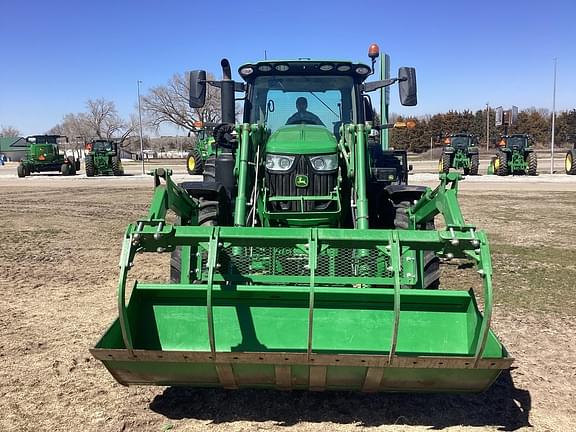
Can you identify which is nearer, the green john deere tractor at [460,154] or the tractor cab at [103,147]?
the green john deere tractor at [460,154]

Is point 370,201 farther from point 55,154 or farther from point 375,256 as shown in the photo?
point 55,154

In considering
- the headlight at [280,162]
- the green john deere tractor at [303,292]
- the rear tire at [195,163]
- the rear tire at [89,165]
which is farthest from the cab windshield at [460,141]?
the headlight at [280,162]

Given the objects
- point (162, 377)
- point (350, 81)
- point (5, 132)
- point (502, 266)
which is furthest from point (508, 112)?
point (5, 132)

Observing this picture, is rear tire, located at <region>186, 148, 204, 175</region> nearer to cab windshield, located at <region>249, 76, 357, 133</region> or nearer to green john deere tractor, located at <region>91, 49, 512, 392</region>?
cab windshield, located at <region>249, 76, 357, 133</region>

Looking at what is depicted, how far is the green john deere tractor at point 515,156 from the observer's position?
89.3ft

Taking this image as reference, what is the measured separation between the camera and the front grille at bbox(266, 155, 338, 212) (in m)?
5.00

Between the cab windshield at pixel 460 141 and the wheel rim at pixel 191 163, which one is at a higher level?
the cab windshield at pixel 460 141

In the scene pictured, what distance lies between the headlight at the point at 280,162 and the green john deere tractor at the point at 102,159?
26.7 m

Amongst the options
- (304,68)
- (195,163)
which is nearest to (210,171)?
(304,68)

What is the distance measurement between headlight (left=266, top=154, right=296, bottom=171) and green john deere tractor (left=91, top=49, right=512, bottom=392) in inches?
0.5

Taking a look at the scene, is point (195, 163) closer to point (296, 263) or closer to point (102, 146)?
point (102, 146)

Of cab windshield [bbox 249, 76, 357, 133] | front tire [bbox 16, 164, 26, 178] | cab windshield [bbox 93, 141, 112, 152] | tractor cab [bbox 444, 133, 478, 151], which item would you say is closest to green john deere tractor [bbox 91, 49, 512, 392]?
cab windshield [bbox 249, 76, 357, 133]

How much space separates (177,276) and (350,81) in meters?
2.92

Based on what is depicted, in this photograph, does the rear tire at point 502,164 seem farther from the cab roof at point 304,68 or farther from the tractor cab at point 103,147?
the cab roof at point 304,68
